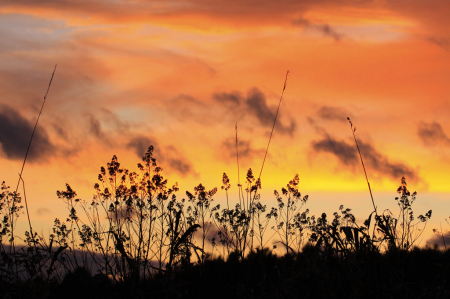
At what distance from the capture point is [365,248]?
161 inches

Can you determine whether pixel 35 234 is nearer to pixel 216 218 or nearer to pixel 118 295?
pixel 118 295

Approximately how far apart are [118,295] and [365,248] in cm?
234

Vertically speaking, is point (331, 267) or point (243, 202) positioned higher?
point (243, 202)

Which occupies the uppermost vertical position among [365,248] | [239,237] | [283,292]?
[239,237]

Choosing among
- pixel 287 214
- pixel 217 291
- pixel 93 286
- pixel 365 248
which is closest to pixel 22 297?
pixel 93 286

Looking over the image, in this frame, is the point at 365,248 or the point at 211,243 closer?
the point at 365,248

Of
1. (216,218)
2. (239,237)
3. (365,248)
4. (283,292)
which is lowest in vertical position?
(283,292)

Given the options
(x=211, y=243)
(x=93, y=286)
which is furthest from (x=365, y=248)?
(x=211, y=243)

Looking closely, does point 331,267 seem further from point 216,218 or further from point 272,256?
point 216,218

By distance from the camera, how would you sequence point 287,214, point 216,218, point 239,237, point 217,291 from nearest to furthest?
point 217,291, point 239,237, point 216,218, point 287,214

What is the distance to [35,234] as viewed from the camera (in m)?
5.45

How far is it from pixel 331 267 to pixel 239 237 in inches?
86.2

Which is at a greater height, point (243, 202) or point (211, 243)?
point (243, 202)

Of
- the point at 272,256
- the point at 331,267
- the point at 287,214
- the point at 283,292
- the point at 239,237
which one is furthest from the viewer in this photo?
the point at 287,214
